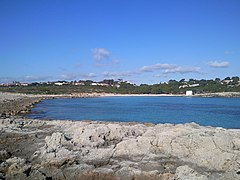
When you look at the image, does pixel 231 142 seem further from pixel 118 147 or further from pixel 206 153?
pixel 118 147

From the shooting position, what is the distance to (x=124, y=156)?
51.9 ft

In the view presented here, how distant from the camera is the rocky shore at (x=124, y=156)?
534 inches

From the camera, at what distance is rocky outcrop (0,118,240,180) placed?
44.5 ft

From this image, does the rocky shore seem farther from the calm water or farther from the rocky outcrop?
the calm water

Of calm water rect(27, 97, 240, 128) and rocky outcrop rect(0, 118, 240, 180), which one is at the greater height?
rocky outcrop rect(0, 118, 240, 180)

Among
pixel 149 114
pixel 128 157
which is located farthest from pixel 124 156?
pixel 149 114

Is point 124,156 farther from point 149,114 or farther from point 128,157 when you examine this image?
point 149,114

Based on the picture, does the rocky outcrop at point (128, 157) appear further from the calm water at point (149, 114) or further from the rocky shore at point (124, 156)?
the calm water at point (149, 114)

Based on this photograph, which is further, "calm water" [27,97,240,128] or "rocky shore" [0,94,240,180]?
"calm water" [27,97,240,128]

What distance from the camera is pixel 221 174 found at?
43.7 feet

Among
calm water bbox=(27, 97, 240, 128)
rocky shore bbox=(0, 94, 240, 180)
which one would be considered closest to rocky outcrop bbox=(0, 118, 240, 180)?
rocky shore bbox=(0, 94, 240, 180)

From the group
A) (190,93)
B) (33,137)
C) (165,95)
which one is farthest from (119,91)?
(33,137)

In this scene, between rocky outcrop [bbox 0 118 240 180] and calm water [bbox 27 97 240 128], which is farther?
calm water [bbox 27 97 240 128]

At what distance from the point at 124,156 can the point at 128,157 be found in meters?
0.23
